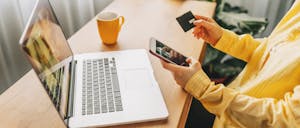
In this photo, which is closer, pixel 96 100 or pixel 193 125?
pixel 96 100

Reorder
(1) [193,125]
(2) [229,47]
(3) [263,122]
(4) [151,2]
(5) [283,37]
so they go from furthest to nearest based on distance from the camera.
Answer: (4) [151,2] < (1) [193,125] < (2) [229,47] < (5) [283,37] < (3) [263,122]

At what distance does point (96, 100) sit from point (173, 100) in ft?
0.61

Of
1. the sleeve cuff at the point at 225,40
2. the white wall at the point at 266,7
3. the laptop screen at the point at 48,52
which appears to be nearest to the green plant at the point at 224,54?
the white wall at the point at 266,7

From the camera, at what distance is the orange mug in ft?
3.13

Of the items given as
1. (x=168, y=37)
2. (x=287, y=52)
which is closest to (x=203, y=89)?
(x=287, y=52)

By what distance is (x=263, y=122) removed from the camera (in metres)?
0.71

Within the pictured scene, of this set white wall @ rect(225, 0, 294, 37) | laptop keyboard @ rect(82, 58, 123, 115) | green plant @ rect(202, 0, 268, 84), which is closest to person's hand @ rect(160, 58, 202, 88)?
laptop keyboard @ rect(82, 58, 123, 115)

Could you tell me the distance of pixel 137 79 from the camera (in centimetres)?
81

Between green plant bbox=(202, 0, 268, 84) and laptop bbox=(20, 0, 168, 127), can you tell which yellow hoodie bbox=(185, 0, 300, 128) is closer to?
laptop bbox=(20, 0, 168, 127)

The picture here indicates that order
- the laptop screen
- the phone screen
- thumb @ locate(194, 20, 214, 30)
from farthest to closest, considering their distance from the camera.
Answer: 1. thumb @ locate(194, 20, 214, 30)
2. the phone screen
3. the laptop screen

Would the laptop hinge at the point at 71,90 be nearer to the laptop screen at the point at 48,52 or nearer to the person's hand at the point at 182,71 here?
the laptop screen at the point at 48,52

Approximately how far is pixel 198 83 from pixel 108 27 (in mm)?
361

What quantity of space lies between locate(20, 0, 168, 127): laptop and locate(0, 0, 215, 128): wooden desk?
3 centimetres

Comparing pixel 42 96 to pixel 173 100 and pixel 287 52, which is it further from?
pixel 287 52
